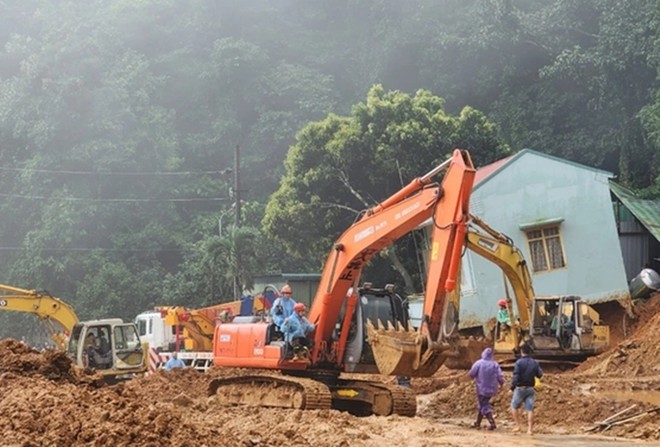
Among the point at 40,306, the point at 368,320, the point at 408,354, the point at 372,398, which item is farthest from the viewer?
the point at 40,306

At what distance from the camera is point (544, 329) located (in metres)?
26.2

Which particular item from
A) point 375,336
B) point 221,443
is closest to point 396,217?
point 375,336

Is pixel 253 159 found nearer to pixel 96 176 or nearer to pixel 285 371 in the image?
pixel 96 176

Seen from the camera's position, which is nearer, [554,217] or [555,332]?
[555,332]

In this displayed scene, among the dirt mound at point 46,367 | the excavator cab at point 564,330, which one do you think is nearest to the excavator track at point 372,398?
the dirt mound at point 46,367

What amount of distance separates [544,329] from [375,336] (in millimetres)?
12117

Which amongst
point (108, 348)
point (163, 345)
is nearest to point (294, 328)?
point (108, 348)

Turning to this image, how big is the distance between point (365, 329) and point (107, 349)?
10.2 meters

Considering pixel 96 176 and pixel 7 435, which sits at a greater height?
pixel 96 176

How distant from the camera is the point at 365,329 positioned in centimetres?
1664

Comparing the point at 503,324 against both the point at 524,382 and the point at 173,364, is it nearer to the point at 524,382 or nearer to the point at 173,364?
the point at 173,364

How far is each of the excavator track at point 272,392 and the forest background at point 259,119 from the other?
716 inches

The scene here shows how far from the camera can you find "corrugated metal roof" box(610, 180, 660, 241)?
33.5 m

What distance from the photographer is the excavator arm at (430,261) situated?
1434 cm
